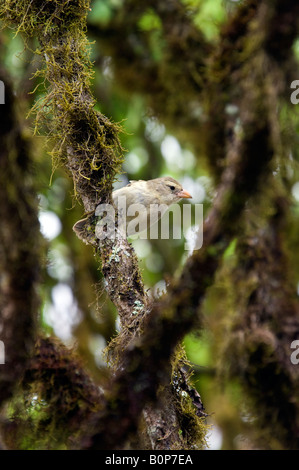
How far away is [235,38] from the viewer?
665 cm

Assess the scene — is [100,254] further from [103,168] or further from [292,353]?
[292,353]

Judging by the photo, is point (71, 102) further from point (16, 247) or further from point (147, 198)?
point (147, 198)

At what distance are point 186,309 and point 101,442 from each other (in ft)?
2.48

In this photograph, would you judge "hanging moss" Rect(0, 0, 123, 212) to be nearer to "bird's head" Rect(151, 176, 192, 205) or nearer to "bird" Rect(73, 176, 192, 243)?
"bird" Rect(73, 176, 192, 243)

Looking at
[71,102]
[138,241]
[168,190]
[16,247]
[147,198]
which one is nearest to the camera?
[16,247]

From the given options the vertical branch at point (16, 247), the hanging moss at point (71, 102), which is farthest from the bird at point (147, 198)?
the vertical branch at point (16, 247)

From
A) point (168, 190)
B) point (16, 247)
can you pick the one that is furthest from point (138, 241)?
point (16, 247)

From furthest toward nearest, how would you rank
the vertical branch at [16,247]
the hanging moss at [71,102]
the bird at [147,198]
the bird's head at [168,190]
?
the bird's head at [168,190]
the bird at [147,198]
the hanging moss at [71,102]
the vertical branch at [16,247]

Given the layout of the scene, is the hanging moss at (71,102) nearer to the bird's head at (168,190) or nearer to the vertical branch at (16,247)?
the vertical branch at (16,247)

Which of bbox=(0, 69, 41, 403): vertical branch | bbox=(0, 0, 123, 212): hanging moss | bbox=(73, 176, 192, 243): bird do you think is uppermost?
bbox=(73, 176, 192, 243): bird

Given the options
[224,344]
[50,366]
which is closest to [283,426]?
[224,344]

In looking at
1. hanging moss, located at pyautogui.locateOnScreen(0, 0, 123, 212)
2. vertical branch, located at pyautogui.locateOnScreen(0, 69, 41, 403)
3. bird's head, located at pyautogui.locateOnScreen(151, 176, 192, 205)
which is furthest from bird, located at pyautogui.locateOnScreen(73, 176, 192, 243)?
vertical branch, located at pyautogui.locateOnScreen(0, 69, 41, 403)

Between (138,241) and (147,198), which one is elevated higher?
(138,241)

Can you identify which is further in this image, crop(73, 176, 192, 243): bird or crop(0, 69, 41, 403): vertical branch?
crop(73, 176, 192, 243): bird
